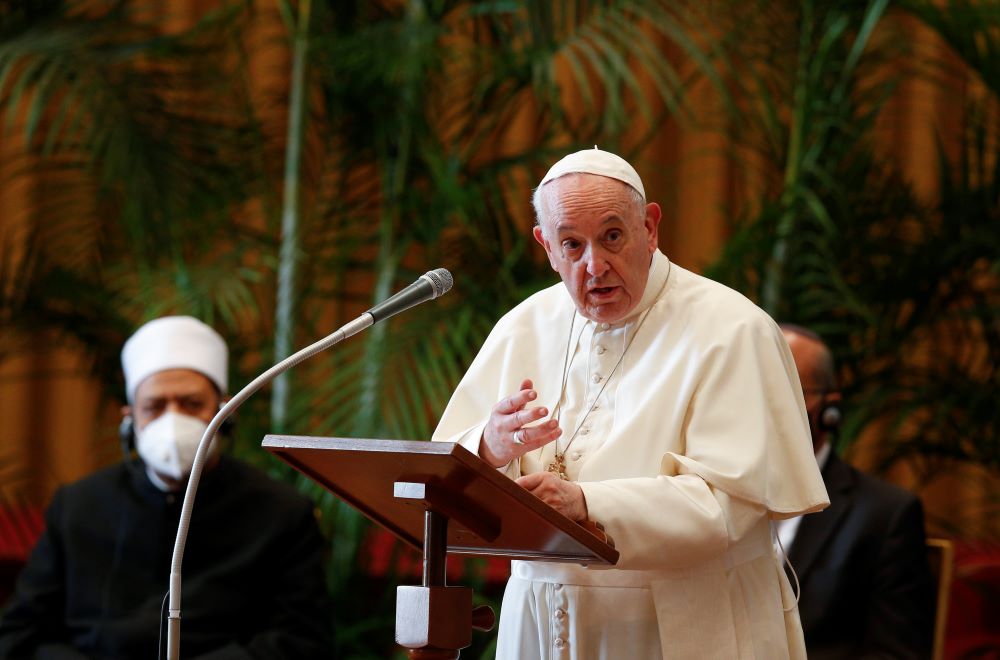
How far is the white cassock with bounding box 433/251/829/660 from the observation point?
242 cm

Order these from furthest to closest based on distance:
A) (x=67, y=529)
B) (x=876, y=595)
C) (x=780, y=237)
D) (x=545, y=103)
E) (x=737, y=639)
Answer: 1. (x=545, y=103)
2. (x=780, y=237)
3. (x=67, y=529)
4. (x=876, y=595)
5. (x=737, y=639)

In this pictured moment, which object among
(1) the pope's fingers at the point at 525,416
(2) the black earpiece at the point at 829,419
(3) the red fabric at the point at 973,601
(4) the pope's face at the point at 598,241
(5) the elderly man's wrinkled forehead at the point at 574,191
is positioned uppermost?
(5) the elderly man's wrinkled forehead at the point at 574,191

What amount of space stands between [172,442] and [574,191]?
166cm

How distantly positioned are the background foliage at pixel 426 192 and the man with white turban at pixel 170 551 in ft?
2.49

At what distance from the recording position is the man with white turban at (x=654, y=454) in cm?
241

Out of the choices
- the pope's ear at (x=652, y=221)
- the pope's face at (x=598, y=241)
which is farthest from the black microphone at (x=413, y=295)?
the pope's ear at (x=652, y=221)

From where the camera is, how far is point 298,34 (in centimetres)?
522

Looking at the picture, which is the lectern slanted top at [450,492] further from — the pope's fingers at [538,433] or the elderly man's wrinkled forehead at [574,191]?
the elderly man's wrinkled forehead at [574,191]

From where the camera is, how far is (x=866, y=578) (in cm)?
373

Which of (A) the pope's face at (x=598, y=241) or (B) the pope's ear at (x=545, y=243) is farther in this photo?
(B) the pope's ear at (x=545, y=243)

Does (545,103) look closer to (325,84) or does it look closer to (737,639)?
(325,84)

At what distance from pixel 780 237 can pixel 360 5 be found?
1829mm

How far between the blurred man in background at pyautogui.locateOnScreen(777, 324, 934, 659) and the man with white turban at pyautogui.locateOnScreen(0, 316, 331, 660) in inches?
50.7

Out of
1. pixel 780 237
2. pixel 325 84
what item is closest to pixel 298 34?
pixel 325 84
